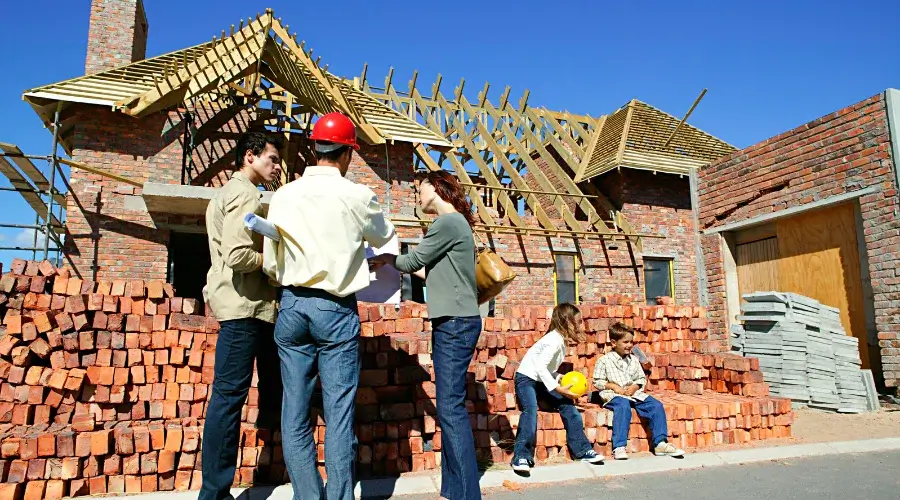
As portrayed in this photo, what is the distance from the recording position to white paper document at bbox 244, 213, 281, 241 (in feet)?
9.25

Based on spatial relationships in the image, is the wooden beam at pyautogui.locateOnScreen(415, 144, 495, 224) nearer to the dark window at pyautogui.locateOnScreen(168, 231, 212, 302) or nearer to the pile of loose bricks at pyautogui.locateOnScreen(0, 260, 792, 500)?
the dark window at pyautogui.locateOnScreen(168, 231, 212, 302)

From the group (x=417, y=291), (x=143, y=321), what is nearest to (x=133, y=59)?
(x=417, y=291)

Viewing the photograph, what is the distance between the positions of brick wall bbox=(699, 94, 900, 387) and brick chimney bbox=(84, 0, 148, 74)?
11.9 m

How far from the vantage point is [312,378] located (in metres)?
2.88

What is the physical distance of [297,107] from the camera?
1073 centimetres

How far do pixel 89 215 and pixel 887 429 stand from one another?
458 inches

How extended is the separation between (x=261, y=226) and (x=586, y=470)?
3.10m

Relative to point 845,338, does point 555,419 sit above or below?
below

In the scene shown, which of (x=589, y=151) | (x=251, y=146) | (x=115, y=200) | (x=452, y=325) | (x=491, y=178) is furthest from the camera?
(x=589, y=151)

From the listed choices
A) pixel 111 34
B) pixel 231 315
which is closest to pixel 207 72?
pixel 111 34

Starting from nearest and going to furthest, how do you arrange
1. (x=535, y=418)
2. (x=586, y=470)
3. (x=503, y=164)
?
(x=586, y=470) < (x=535, y=418) < (x=503, y=164)

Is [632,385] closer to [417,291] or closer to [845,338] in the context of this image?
[845,338]

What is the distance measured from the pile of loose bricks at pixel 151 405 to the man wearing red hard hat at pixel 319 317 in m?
1.30

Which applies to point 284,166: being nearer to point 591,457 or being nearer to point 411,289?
point 411,289
